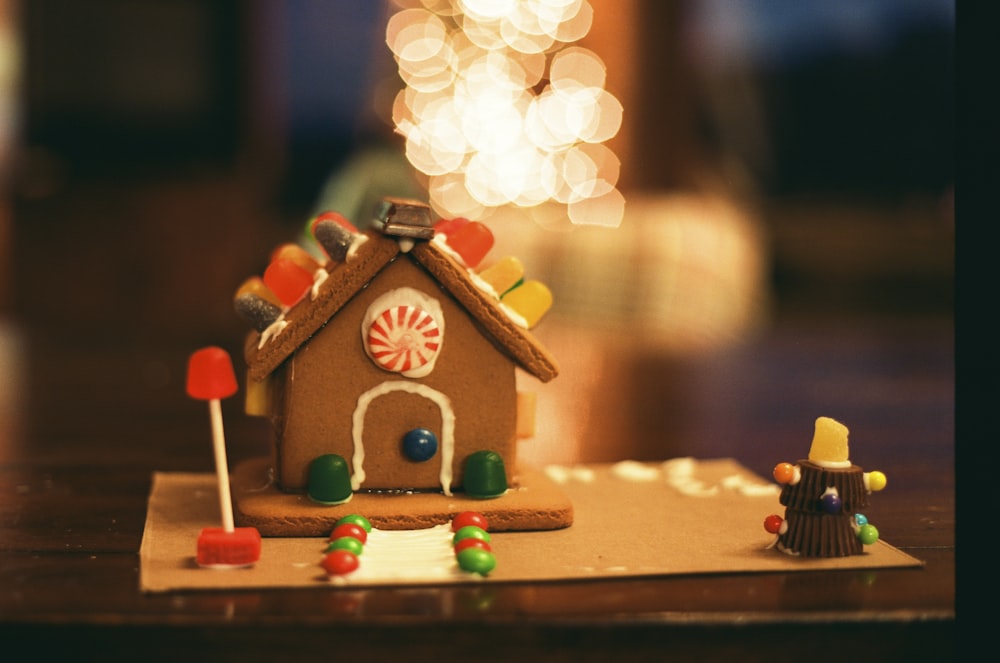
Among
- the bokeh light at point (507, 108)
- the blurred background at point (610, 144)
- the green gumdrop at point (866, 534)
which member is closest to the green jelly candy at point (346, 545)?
the green gumdrop at point (866, 534)

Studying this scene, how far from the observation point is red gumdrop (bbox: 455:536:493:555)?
0.65 metres

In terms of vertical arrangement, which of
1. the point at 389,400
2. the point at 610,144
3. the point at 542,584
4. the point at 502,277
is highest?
the point at 610,144

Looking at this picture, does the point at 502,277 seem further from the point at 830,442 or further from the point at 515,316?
the point at 830,442

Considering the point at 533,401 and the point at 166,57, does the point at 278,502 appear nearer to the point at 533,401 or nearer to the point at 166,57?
the point at 533,401

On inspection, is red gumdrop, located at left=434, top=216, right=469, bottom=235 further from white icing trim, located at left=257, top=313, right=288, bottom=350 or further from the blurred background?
the blurred background

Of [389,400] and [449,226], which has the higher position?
[449,226]

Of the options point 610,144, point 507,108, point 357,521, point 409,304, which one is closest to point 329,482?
point 357,521

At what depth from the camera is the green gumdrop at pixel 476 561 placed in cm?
61

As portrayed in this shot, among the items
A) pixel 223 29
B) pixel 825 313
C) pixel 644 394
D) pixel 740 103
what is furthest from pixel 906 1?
pixel 644 394

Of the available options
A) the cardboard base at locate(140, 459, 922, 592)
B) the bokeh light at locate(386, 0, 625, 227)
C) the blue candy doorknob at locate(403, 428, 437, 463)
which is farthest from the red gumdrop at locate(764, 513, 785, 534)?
the bokeh light at locate(386, 0, 625, 227)

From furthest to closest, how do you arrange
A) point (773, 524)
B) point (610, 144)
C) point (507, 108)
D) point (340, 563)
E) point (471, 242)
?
point (610, 144)
point (507, 108)
point (471, 242)
point (773, 524)
point (340, 563)

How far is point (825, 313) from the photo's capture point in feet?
15.6

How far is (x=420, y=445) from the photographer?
0.77 meters

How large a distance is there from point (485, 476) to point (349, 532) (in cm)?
13
